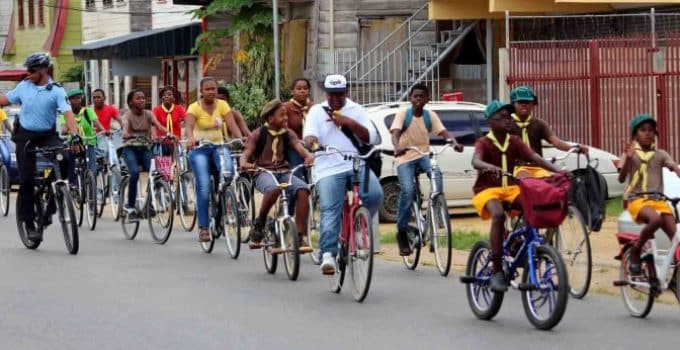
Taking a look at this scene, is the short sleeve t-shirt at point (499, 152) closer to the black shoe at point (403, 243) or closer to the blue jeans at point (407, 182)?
the blue jeans at point (407, 182)

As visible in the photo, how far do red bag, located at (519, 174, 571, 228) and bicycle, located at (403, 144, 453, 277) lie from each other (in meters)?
3.50

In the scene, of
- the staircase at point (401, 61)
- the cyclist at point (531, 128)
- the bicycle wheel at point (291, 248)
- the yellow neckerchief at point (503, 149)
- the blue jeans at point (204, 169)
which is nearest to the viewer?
the yellow neckerchief at point (503, 149)

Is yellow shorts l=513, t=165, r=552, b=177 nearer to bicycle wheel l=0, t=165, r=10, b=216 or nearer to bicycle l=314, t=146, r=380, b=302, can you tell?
bicycle l=314, t=146, r=380, b=302

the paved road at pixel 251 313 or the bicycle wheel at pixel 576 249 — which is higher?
the bicycle wheel at pixel 576 249

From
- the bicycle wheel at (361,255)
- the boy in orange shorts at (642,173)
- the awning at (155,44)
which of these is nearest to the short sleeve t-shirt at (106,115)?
the bicycle wheel at (361,255)

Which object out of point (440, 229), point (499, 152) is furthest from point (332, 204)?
point (440, 229)

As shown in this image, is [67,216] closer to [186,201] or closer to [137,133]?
[186,201]

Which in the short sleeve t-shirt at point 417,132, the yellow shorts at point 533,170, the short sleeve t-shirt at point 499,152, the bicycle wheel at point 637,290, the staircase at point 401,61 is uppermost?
the staircase at point 401,61

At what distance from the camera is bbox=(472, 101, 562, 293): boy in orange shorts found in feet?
35.6

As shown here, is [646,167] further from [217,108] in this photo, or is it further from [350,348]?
[217,108]

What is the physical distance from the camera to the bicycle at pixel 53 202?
51.8 ft

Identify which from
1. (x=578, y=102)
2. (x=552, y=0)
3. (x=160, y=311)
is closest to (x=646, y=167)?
(x=160, y=311)

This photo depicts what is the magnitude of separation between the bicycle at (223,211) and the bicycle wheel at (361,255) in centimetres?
320

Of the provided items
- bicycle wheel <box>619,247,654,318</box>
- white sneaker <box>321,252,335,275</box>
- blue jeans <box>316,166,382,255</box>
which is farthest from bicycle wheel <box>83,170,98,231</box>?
bicycle wheel <box>619,247,654,318</box>
